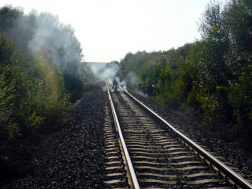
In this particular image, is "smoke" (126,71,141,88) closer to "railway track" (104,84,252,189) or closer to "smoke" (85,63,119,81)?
"smoke" (85,63,119,81)

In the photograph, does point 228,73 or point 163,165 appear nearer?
point 163,165

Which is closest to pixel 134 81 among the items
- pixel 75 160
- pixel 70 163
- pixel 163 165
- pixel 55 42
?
pixel 55 42

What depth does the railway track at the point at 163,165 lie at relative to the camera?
455 centimetres

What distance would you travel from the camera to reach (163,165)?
5520mm

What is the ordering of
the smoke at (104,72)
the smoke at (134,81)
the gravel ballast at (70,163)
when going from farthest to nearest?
the smoke at (104,72) → the smoke at (134,81) → the gravel ballast at (70,163)

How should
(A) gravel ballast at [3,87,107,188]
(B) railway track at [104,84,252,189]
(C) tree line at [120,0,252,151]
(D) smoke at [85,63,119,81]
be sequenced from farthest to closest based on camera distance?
(D) smoke at [85,63,119,81] → (C) tree line at [120,0,252,151] → (A) gravel ballast at [3,87,107,188] → (B) railway track at [104,84,252,189]

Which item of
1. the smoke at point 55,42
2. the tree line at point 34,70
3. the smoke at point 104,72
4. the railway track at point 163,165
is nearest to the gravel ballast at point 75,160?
the railway track at point 163,165

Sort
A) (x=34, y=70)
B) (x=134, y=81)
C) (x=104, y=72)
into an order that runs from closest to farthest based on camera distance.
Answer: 1. (x=34, y=70)
2. (x=134, y=81)
3. (x=104, y=72)

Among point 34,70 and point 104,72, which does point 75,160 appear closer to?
point 34,70

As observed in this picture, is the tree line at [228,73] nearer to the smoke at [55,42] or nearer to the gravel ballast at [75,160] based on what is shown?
the gravel ballast at [75,160]

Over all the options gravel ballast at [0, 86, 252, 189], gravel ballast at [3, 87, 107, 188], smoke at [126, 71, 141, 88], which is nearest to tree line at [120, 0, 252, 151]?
gravel ballast at [0, 86, 252, 189]

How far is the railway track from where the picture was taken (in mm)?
4547

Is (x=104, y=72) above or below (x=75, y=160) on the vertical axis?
above

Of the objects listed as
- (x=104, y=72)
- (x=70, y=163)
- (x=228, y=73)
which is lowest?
(x=70, y=163)
